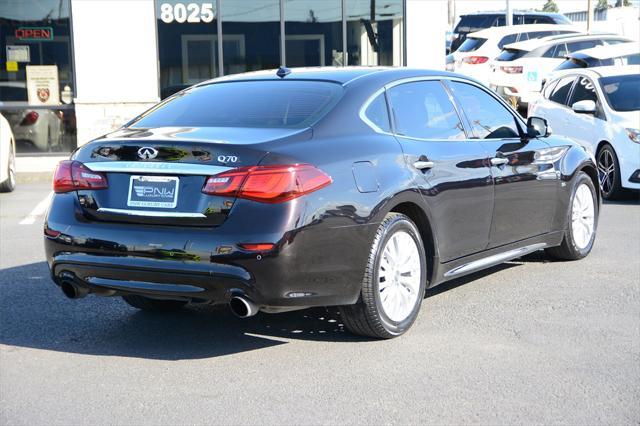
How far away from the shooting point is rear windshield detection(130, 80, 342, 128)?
6.05m

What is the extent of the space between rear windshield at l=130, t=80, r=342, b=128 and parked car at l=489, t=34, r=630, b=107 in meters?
16.3

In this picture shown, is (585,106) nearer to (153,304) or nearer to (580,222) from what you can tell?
(580,222)

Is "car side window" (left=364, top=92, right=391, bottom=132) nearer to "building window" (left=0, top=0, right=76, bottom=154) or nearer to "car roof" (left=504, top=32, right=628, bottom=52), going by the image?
"building window" (left=0, top=0, right=76, bottom=154)

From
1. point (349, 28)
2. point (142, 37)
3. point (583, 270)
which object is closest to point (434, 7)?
point (349, 28)

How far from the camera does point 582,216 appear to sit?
8672 millimetres

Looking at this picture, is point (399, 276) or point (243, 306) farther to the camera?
point (399, 276)

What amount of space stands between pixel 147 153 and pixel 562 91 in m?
9.54

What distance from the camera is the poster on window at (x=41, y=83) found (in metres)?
17.9

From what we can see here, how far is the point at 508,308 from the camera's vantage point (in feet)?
22.6

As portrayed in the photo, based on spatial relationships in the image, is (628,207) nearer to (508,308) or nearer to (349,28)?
(508,308)

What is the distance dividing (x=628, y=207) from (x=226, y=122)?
24.0 ft

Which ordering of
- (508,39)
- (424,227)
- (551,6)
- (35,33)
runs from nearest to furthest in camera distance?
(424,227), (35,33), (508,39), (551,6)

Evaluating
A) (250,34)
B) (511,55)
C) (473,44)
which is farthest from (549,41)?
→ (250,34)

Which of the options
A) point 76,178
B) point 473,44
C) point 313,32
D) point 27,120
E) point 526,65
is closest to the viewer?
point 76,178
